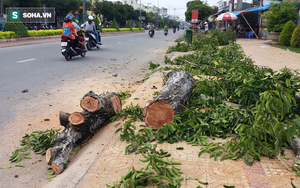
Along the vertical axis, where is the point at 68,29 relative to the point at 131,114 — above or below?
above

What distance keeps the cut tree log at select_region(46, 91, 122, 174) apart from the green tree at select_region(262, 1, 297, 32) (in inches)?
632

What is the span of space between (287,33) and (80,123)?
611 inches

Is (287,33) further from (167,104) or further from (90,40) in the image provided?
(167,104)

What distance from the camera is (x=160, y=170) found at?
2.42 meters

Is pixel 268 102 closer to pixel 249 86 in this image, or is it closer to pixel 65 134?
pixel 249 86

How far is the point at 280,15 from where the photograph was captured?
17078 millimetres

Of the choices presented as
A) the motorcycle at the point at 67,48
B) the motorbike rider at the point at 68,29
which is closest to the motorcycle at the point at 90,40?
the motorcycle at the point at 67,48

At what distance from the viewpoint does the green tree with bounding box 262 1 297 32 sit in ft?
55.5

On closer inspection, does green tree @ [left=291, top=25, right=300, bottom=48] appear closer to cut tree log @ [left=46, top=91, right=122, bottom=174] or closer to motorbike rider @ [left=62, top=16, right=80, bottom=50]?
motorbike rider @ [left=62, top=16, right=80, bottom=50]

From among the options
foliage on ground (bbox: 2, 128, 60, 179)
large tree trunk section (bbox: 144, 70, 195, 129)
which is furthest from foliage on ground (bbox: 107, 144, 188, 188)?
foliage on ground (bbox: 2, 128, 60, 179)

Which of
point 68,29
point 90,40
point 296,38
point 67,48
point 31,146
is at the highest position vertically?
point 68,29

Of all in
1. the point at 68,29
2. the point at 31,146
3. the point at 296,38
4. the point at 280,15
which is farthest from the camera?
the point at 280,15

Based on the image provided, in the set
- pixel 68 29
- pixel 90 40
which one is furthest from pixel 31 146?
pixel 90 40

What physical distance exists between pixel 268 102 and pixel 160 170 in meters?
1.32
